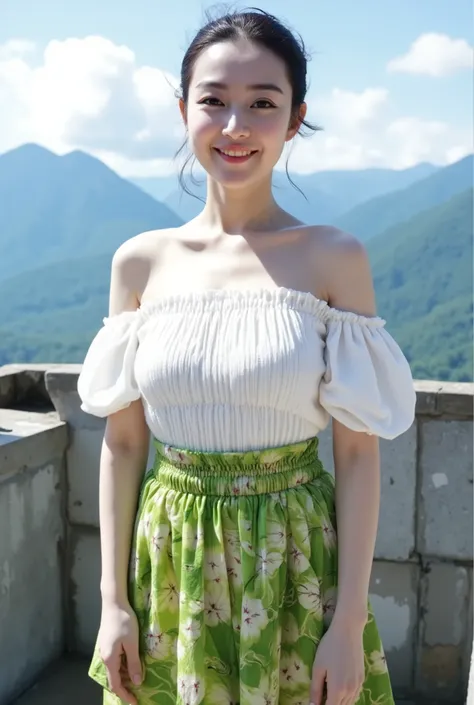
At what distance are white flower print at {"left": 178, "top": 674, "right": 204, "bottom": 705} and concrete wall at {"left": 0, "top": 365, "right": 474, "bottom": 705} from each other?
1.17m

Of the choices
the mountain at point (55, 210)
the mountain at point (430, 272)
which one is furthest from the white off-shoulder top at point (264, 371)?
the mountain at point (430, 272)

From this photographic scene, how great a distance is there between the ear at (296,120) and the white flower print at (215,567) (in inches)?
28.0

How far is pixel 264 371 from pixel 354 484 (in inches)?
9.1

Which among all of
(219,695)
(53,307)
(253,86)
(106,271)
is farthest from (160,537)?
(53,307)

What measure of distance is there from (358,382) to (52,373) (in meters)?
1.45

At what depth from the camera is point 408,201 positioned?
25344 mm

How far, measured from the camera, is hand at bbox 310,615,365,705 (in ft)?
3.68

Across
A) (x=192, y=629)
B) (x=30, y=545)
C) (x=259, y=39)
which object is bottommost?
(x=30, y=545)

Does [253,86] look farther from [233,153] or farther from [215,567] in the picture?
[215,567]

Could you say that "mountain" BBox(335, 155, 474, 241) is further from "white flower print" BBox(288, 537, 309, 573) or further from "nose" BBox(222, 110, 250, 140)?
"white flower print" BBox(288, 537, 309, 573)

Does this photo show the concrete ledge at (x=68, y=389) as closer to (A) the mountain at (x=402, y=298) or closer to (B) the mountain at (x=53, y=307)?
(A) the mountain at (x=402, y=298)

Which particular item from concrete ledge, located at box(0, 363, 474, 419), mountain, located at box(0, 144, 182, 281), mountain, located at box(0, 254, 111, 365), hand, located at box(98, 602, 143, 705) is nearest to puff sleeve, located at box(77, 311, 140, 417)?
hand, located at box(98, 602, 143, 705)

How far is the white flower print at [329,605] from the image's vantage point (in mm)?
1190

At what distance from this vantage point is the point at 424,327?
19.4 meters
